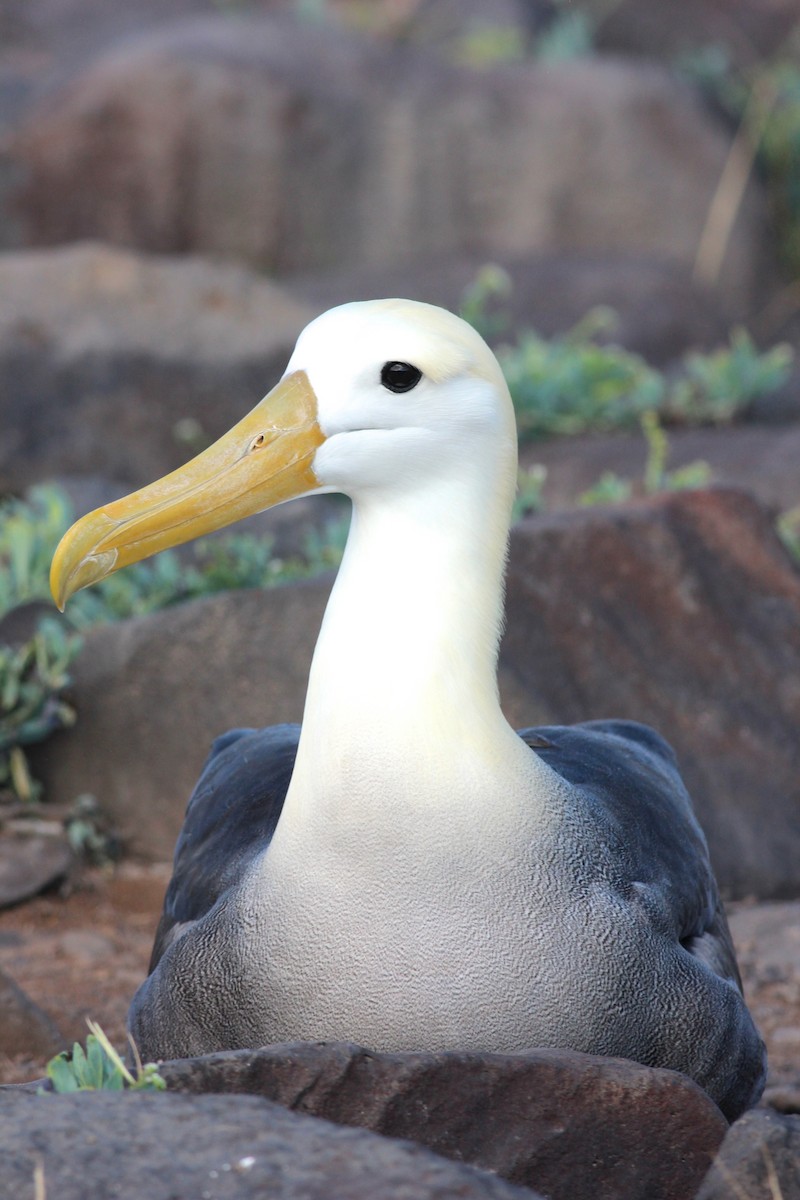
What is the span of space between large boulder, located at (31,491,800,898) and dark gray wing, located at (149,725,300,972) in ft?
4.16

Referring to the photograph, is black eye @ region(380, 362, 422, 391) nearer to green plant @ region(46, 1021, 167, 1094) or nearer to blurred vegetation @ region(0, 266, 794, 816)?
green plant @ region(46, 1021, 167, 1094)

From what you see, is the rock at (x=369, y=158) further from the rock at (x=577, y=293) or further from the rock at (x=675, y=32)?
the rock at (x=675, y=32)

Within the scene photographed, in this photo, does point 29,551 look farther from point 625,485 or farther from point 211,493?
point 211,493

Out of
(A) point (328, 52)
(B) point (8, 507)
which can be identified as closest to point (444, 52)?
(A) point (328, 52)

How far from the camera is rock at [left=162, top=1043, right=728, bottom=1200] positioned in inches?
103

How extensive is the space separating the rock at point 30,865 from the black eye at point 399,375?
8.92ft

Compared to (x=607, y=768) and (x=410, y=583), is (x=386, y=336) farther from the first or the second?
(x=607, y=768)

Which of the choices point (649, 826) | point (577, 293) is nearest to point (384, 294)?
point (577, 293)

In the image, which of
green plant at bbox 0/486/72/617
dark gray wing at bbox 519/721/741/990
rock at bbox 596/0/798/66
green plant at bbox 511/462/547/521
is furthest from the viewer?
rock at bbox 596/0/798/66

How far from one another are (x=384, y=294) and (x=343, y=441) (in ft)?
24.4

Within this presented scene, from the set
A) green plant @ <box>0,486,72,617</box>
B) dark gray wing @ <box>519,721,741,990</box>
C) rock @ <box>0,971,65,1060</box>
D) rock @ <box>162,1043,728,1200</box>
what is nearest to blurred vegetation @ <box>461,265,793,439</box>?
green plant @ <box>0,486,72,617</box>

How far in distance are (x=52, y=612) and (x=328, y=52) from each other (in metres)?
7.41

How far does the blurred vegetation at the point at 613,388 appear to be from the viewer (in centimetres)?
802

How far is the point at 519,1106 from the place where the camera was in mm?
2736
